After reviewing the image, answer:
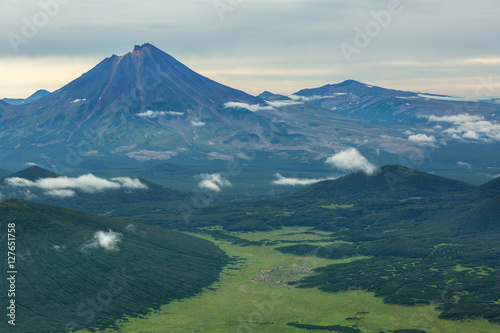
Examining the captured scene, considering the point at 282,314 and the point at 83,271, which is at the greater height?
the point at 83,271

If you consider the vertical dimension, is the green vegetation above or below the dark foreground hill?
below

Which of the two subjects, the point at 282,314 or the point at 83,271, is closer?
the point at 282,314

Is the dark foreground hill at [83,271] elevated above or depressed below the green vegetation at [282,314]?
above

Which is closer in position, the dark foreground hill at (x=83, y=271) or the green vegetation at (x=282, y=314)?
the green vegetation at (x=282, y=314)

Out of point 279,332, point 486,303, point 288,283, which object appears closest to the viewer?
point 279,332

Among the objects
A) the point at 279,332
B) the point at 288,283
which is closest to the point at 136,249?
the point at 288,283

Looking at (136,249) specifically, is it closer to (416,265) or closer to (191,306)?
(191,306)

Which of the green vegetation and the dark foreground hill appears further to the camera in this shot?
the dark foreground hill

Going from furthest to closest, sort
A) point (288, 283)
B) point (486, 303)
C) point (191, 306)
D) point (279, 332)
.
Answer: point (288, 283)
point (191, 306)
point (486, 303)
point (279, 332)
